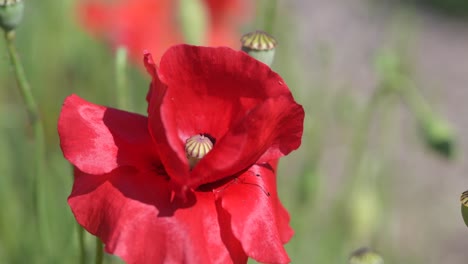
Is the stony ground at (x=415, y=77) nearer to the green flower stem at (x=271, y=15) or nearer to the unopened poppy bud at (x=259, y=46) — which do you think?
the green flower stem at (x=271, y=15)

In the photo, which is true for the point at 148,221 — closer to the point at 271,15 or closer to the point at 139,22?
the point at 271,15

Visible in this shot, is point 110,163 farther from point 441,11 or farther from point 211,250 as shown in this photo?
point 441,11

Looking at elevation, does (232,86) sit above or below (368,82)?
above

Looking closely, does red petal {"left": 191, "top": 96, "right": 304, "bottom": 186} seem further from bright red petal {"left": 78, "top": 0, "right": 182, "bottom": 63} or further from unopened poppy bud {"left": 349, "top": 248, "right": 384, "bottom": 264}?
bright red petal {"left": 78, "top": 0, "right": 182, "bottom": 63}

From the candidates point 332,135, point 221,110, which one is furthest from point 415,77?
point 221,110

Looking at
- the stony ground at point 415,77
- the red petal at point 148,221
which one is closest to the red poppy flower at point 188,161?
the red petal at point 148,221

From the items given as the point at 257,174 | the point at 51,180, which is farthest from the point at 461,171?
the point at 257,174
